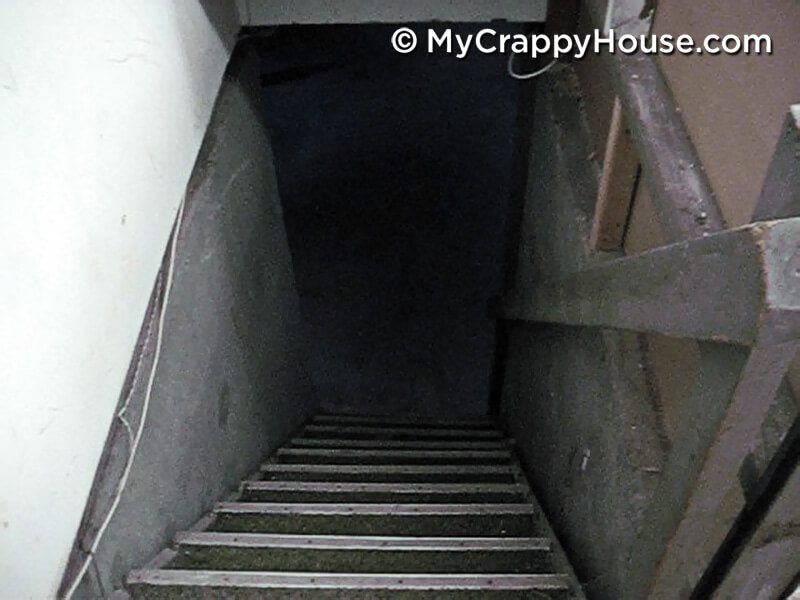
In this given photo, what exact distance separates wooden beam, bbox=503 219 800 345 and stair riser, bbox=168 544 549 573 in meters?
0.92

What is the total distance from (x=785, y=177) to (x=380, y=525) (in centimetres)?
166

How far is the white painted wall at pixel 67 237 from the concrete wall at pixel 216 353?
0.19 meters

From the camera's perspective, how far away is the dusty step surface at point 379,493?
93.9 inches

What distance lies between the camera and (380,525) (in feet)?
6.94

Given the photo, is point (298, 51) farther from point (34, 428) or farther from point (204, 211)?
point (34, 428)

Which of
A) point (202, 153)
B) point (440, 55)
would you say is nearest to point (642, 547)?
point (202, 153)

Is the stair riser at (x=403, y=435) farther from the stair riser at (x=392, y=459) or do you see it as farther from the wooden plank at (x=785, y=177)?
the wooden plank at (x=785, y=177)

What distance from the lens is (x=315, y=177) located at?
5527 millimetres

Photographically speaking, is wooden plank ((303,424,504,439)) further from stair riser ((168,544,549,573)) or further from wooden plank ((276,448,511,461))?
stair riser ((168,544,549,573))

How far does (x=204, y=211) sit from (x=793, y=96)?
5.33ft

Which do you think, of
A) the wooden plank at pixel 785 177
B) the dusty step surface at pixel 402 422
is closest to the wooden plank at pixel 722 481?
the wooden plank at pixel 785 177

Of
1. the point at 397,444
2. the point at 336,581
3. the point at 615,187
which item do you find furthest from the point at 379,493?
the point at 615,187

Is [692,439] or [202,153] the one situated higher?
[202,153]

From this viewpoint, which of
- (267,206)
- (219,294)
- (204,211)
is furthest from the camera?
(267,206)
